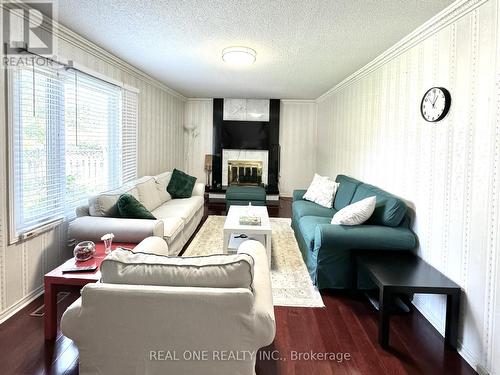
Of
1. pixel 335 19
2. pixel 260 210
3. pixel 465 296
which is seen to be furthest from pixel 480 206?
pixel 260 210

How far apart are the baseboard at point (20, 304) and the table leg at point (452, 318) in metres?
3.19

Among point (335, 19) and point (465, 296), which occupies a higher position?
point (335, 19)

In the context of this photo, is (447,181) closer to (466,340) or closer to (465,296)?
(465,296)

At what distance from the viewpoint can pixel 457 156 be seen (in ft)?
8.29

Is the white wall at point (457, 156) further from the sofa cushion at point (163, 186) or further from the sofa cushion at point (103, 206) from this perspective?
the sofa cushion at point (163, 186)

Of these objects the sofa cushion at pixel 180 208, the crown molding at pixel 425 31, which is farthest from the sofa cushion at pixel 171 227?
the crown molding at pixel 425 31

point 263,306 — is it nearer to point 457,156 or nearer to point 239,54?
point 457,156

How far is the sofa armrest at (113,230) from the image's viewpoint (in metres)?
3.13

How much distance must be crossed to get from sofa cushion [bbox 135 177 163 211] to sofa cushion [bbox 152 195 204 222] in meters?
0.09

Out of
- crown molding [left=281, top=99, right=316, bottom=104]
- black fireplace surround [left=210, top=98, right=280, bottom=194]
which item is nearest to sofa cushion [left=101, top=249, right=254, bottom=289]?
black fireplace surround [left=210, top=98, right=280, bottom=194]

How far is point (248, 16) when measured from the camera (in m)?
2.89

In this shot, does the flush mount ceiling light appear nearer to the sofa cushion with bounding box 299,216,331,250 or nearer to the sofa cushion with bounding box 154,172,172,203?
the sofa cushion with bounding box 299,216,331,250

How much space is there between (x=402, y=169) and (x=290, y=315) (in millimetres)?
1845

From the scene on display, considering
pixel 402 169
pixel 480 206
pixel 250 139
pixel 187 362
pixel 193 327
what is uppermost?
pixel 250 139
